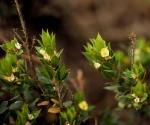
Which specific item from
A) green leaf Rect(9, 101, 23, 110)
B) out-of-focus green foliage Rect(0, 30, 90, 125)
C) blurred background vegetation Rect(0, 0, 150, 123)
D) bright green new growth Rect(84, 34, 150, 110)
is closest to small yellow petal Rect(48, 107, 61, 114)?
out-of-focus green foliage Rect(0, 30, 90, 125)

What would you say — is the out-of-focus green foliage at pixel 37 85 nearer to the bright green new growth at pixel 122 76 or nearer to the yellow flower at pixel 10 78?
the yellow flower at pixel 10 78

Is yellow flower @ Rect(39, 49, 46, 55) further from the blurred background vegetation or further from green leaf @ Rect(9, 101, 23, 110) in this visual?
the blurred background vegetation

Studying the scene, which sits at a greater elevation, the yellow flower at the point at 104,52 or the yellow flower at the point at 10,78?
the yellow flower at the point at 104,52

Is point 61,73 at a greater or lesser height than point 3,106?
greater

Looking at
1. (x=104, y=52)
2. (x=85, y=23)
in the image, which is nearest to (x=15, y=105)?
(x=104, y=52)

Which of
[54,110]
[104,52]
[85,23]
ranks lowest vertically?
[54,110]

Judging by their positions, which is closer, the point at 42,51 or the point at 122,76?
the point at 42,51

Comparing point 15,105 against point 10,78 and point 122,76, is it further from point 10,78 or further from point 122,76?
point 122,76

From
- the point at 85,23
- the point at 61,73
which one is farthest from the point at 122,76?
the point at 85,23

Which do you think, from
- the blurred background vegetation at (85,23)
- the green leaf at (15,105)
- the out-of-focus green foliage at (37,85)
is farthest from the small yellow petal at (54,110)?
the blurred background vegetation at (85,23)

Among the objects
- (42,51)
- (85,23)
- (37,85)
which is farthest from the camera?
(85,23)

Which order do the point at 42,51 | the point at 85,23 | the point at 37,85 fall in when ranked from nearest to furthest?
the point at 42,51, the point at 37,85, the point at 85,23
